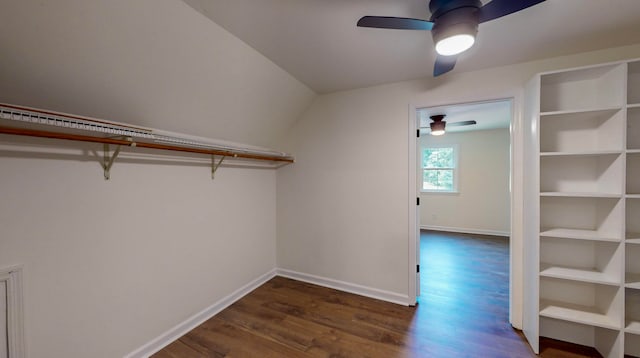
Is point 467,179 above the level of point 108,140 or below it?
below

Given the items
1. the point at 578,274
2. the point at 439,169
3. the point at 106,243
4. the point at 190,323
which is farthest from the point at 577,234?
the point at 439,169

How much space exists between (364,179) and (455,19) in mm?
1720

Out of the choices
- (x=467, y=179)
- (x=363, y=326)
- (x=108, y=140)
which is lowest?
(x=363, y=326)

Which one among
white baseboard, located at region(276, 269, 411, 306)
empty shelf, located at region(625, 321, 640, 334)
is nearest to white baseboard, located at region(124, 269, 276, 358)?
white baseboard, located at region(276, 269, 411, 306)

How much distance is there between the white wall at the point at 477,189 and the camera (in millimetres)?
5133

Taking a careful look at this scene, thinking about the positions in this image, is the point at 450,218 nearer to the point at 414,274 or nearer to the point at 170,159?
the point at 414,274

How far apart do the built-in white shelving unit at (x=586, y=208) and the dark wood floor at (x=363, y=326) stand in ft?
1.06

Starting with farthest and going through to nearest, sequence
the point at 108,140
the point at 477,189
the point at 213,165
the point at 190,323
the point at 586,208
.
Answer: the point at 477,189 < the point at 213,165 < the point at 190,323 < the point at 586,208 < the point at 108,140

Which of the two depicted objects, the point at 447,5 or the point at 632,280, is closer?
the point at 447,5

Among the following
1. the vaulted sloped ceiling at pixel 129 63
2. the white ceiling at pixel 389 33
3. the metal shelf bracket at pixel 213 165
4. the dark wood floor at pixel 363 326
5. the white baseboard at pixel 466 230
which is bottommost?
the dark wood floor at pixel 363 326

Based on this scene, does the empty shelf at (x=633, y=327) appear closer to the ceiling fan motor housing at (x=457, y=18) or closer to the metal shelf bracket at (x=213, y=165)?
the ceiling fan motor housing at (x=457, y=18)

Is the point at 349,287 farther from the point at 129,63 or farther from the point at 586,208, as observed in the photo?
the point at 129,63

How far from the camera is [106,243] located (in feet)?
5.13

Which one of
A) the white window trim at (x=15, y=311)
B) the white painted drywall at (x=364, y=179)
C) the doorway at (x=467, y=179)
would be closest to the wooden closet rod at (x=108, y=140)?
the white painted drywall at (x=364, y=179)
